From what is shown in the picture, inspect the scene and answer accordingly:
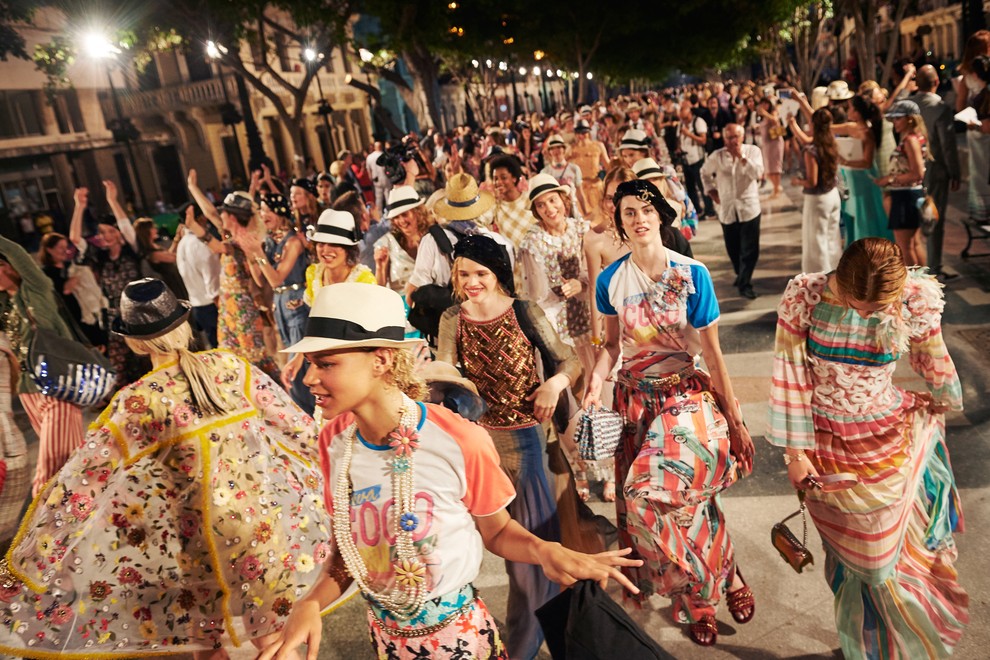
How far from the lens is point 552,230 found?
5660 millimetres

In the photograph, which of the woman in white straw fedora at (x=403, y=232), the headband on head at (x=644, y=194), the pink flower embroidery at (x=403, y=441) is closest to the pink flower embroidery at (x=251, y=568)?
the pink flower embroidery at (x=403, y=441)

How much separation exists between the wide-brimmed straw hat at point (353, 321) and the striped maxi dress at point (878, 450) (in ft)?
5.82

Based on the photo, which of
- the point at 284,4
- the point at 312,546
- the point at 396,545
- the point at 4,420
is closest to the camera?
the point at 396,545

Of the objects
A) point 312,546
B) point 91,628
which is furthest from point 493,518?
point 91,628

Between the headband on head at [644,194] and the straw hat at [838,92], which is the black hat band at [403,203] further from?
the straw hat at [838,92]

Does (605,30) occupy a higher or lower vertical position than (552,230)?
higher

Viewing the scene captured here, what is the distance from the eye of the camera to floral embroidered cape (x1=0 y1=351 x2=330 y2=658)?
316cm

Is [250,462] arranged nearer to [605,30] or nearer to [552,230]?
[552,230]

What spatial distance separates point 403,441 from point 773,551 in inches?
115

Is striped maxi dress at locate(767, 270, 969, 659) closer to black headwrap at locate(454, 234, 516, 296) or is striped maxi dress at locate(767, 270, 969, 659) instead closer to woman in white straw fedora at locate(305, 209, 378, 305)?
black headwrap at locate(454, 234, 516, 296)

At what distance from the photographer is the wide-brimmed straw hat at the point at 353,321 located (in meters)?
2.21

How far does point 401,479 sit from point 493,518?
0.36 metres

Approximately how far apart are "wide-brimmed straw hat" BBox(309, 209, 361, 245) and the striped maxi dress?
3272mm

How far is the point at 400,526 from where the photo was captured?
7.38 ft
